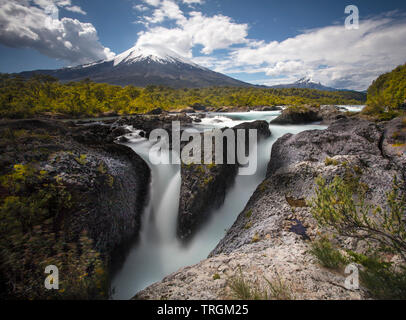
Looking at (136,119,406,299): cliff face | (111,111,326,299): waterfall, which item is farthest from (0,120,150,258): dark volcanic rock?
(136,119,406,299): cliff face

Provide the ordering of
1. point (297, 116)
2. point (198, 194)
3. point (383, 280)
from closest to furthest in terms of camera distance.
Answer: point (383, 280) → point (198, 194) → point (297, 116)

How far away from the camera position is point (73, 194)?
5.68m

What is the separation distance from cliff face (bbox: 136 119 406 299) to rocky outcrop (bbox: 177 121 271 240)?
6.12ft

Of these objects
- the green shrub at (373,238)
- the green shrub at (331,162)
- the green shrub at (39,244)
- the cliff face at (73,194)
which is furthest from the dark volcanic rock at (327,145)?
the green shrub at (39,244)

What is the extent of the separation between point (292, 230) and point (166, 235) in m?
6.13

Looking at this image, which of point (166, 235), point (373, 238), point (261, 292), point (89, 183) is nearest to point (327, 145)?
point (373, 238)

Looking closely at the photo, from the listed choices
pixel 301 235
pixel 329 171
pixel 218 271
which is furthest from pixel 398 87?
pixel 218 271

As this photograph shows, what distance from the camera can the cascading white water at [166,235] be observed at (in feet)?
23.6

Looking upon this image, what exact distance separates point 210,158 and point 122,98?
59151 mm

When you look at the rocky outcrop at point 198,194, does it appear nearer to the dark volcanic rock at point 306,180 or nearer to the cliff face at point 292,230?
the dark volcanic rock at point 306,180

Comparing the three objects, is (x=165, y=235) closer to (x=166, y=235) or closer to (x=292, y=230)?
(x=166, y=235)

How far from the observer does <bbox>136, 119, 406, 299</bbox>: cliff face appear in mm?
3892

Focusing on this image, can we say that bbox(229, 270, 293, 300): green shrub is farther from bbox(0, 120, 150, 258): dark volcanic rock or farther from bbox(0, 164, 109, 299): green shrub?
bbox(0, 120, 150, 258): dark volcanic rock

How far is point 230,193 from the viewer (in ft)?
35.4
